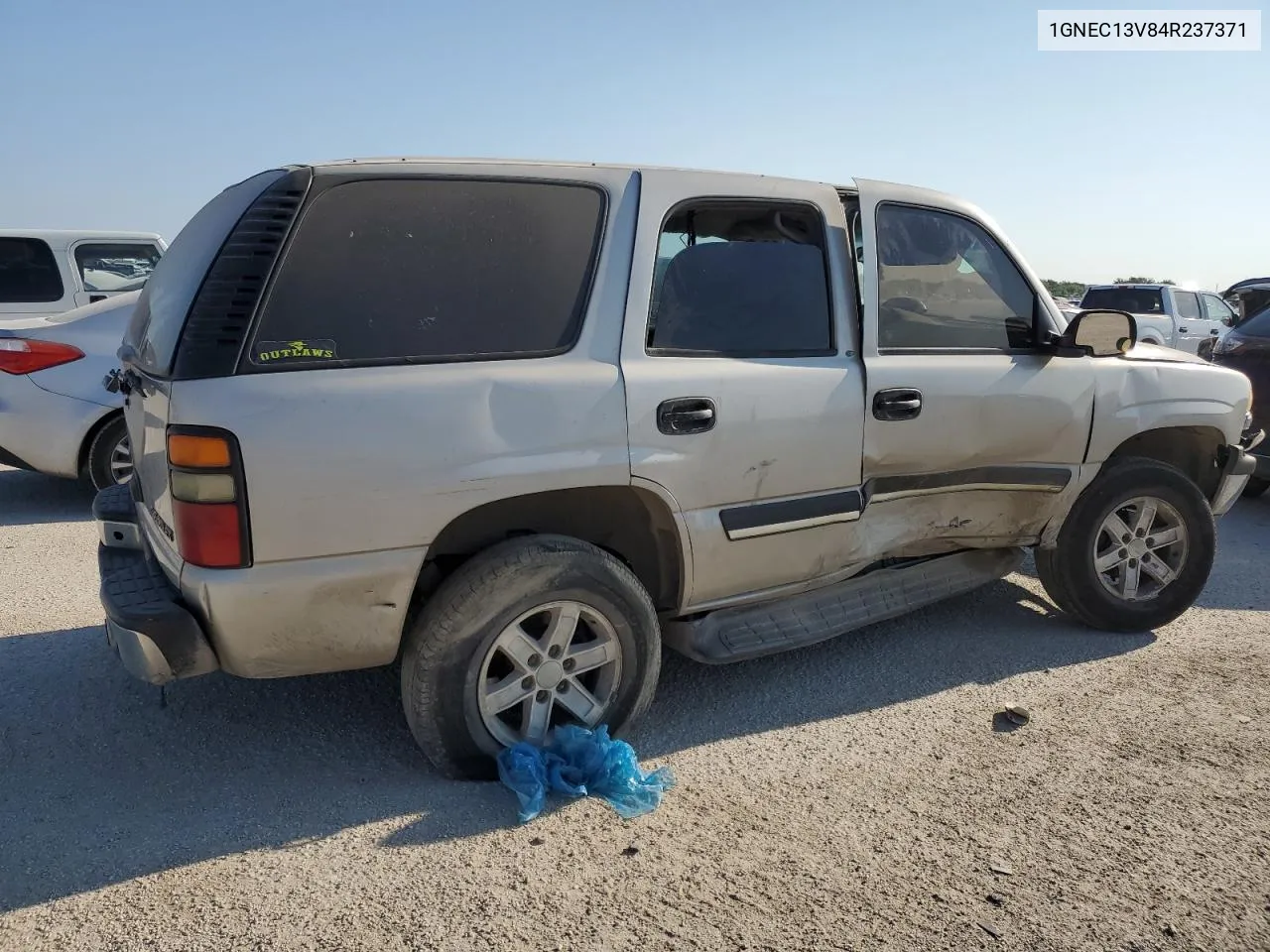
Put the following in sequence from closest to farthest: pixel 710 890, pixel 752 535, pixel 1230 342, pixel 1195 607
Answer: pixel 710 890
pixel 752 535
pixel 1195 607
pixel 1230 342

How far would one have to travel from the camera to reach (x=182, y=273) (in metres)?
3.10

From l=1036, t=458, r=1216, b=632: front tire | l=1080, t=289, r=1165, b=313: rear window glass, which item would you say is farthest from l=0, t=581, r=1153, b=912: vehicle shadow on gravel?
l=1080, t=289, r=1165, b=313: rear window glass

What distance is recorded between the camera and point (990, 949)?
8.16 ft

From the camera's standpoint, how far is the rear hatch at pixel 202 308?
2752 mm

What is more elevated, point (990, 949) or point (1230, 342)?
point (1230, 342)

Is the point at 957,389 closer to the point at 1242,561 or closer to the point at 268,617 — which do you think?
the point at 268,617

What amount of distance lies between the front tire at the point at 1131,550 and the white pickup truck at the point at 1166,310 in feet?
41.6

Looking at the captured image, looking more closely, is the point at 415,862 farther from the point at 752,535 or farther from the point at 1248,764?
the point at 1248,764

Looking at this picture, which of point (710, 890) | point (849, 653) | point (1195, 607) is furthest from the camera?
point (1195, 607)

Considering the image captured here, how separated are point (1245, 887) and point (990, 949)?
85 cm

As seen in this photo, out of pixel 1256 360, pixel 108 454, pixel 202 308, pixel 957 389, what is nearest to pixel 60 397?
pixel 108 454

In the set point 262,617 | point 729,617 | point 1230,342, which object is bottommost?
point 729,617

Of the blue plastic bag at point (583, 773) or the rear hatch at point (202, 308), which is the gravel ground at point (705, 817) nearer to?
the blue plastic bag at point (583, 773)

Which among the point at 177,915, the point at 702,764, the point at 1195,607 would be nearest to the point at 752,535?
the point at 702,764
